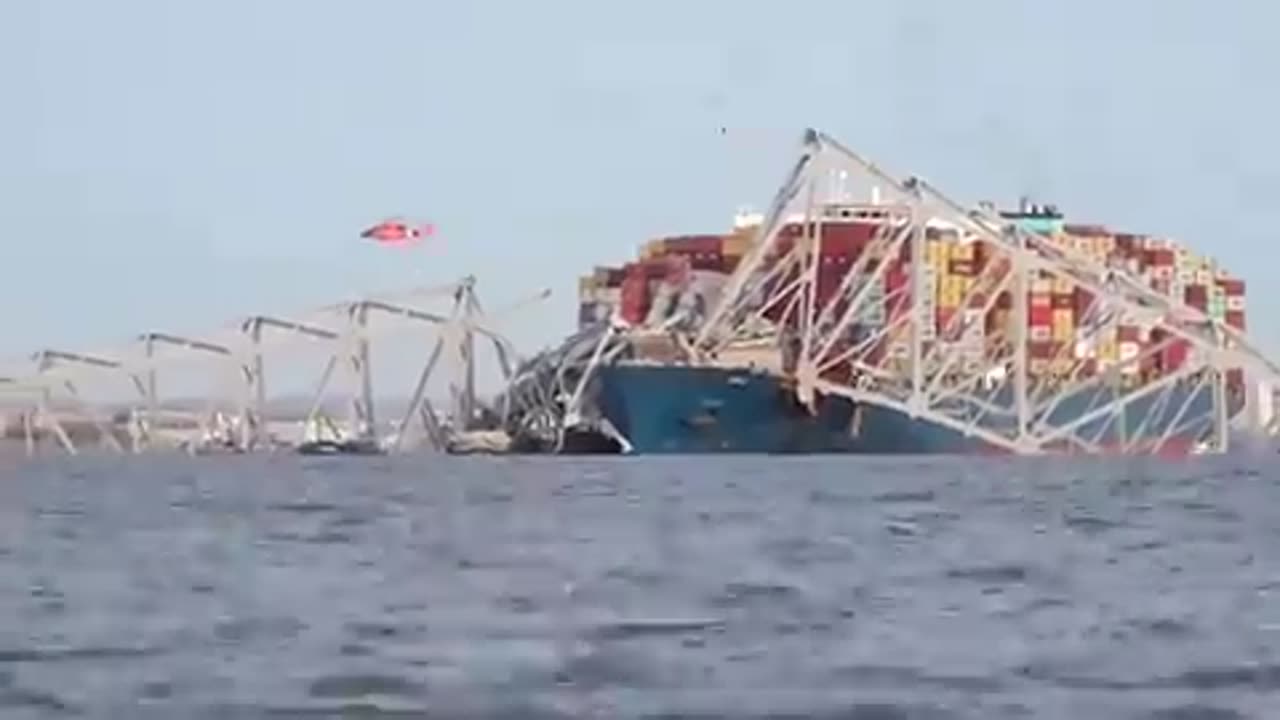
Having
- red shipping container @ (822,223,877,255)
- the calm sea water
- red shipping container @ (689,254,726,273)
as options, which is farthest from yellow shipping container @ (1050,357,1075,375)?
the calm sea water

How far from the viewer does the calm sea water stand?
1683 cm

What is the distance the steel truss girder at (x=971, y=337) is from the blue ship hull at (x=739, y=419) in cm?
124

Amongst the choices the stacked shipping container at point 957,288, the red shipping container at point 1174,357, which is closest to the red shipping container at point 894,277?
the stacked shipping container at point 957,288

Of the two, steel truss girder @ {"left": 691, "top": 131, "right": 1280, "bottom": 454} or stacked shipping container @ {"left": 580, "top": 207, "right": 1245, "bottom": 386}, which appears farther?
stacked shipping container @ {"left": 580, "top": 207, "right": 1245, "bottom": 386}

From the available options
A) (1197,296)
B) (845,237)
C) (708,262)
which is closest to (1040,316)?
(845,237)

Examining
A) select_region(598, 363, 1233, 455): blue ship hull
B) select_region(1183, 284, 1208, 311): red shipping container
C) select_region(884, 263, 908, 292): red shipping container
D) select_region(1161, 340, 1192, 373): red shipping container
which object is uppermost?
select_region(884, 263, 908, 292): red shipping container

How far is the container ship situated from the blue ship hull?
2.1 inches

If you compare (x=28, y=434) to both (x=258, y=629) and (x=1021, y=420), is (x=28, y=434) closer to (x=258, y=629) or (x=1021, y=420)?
(x=1021, y=420)

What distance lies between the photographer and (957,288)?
422 feet

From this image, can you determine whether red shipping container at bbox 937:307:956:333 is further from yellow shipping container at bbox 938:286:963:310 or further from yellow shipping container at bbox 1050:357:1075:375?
yellow shipping container at bbox 1050:357:1075:375

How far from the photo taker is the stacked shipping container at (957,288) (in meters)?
120

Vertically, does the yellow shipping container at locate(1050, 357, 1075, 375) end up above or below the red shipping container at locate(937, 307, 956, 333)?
below

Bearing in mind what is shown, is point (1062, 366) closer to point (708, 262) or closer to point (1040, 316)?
point (1040, 316)

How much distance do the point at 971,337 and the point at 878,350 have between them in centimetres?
466
